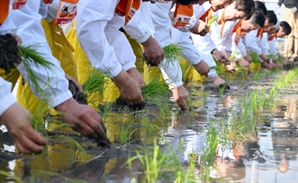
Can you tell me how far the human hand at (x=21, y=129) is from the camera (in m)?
2.79

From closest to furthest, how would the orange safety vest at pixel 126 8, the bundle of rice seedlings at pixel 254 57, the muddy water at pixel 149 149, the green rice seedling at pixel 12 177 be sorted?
the green rice seedling at pixel 12 177 → the muddy water at pixel 149 149 → the orange safety vest at pixel 126 8 → the bundle of rice seedlings at pixel 254 57

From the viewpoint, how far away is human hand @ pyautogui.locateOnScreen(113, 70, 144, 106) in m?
4.37

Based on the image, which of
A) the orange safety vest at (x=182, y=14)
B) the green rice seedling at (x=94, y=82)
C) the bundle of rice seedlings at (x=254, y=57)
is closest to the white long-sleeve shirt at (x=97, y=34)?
the green rice seedling at (x=94, y=82)

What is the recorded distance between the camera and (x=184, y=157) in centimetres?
358

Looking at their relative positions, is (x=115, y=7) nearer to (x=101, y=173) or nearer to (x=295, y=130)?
(x=295, y=130)

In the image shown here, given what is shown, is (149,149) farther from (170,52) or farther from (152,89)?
(170,52)

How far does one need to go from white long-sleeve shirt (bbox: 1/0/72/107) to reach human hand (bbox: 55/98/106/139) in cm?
4

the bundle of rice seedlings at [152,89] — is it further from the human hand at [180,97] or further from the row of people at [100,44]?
the human hand at [180,97]

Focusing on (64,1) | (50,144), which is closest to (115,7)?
(64,1)

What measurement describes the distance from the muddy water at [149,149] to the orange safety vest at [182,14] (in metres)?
1.15

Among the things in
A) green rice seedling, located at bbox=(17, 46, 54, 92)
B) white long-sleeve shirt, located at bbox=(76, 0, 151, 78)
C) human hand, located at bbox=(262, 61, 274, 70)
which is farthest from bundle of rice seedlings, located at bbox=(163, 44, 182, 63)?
human hand, located at bbox=(262, 61, 274, 70)

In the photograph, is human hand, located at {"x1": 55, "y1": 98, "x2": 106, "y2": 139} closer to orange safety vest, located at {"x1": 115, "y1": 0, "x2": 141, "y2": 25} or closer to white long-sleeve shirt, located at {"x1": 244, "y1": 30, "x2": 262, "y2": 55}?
orange safety vest, located at {"x1": 115, "y1": 0, "x2": 141, "y2": 25}

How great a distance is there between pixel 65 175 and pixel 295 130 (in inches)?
98.9

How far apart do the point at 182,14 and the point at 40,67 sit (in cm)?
340
